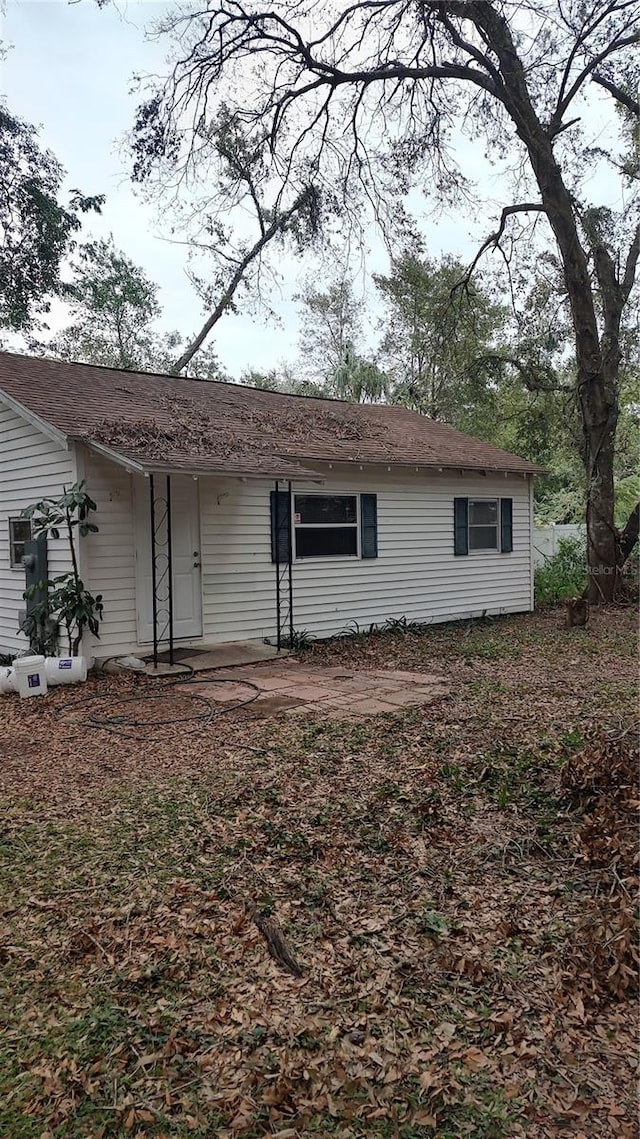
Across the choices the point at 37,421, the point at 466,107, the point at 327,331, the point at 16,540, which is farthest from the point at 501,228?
the point at 327,331

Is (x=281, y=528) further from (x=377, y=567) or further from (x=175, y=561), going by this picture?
(x=377, y=567)

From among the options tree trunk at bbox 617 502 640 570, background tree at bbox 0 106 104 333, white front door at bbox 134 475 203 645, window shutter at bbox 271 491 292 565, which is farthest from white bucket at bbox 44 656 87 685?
background tree at bbox 0 106 104 333

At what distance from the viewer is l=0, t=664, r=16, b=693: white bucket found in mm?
6621

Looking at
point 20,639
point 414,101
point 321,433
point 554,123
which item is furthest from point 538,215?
point 20,639

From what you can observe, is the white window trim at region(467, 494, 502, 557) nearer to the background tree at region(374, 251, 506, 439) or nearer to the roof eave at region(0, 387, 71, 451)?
the background tree at region(374, 251, 506, 439)

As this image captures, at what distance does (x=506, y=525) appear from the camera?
471 inches

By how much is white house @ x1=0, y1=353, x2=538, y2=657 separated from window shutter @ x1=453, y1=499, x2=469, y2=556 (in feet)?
0.10

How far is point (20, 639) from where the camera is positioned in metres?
8.23

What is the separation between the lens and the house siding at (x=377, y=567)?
27.2 ft

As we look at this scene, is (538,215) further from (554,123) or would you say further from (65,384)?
(65,384)

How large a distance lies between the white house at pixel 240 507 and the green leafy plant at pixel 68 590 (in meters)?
0.16

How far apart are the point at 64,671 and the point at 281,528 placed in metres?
3.19

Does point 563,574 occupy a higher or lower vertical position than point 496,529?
lower

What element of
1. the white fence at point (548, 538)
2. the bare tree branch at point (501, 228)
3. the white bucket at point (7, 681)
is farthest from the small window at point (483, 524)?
the white bucket at point (7, 681)
